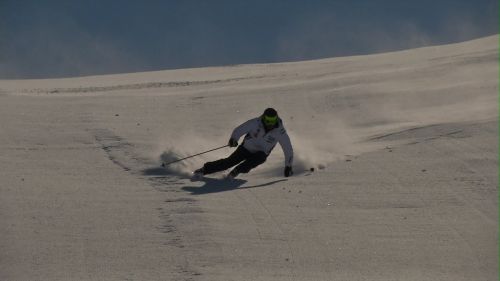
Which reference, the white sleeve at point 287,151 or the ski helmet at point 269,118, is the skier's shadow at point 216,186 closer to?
the white sleeve at point 287,151

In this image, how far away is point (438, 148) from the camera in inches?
666

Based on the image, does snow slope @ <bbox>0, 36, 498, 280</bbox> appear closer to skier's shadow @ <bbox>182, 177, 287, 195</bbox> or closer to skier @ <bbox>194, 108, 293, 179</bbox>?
skier's shadow @ <bbox>182, 177, 287, 195</bbox>

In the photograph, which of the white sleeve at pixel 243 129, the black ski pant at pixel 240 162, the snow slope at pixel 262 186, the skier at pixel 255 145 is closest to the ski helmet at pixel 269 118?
the skier at pixel 255 145

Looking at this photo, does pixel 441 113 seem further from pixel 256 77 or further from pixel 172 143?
pixel 256 77

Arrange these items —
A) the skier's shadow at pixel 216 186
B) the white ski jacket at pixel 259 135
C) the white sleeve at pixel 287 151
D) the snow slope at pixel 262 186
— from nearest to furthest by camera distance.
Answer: the snow slope at pixel 262 186, the skier's shadow at pixel 216 186, the white sleeve at pixel 287 151, the white ski jacket at pixel 259 135

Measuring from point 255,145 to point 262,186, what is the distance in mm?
1014

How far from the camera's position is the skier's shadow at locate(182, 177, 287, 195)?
50.4 feet

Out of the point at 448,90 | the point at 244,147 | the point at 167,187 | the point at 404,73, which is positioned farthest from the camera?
the point at 404,73

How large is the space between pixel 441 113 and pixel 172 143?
13.4ft

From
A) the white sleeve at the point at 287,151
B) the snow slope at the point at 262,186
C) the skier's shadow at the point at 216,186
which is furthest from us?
the white sleeve at the point at 287,151

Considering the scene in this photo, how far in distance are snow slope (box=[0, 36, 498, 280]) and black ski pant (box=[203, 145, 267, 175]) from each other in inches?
7.3

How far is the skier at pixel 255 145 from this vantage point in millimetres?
16312

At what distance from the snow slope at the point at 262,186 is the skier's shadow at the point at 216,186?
1.3 inches

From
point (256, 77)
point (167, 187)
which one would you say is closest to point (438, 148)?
point (167, 187)
